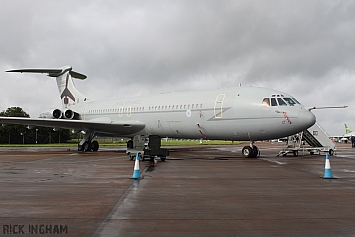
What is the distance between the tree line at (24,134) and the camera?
6688 centimetres

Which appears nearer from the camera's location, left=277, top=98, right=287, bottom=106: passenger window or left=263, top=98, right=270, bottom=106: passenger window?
left=277, top=98, right=287, bottom=106: passenger window

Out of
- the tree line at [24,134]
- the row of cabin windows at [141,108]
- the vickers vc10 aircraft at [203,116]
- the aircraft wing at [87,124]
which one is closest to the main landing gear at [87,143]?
the vickers vc10 aircraft at [203,116]

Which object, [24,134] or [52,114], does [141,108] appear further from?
[24,134]

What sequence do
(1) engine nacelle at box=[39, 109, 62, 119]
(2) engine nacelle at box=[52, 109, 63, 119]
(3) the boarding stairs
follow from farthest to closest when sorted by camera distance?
(2) engine nacelle at box=[52, 109, 63, 119]
(1) engine nacelle at box=[39, 109, 62, 119]
(3) the boarding stairs

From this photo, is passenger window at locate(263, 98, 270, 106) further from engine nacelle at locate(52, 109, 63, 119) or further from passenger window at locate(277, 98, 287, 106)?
engine nacelle at locate(52, 109, 63, 119)

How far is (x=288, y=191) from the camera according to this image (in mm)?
8766

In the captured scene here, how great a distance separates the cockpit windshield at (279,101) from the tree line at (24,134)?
54.1 m

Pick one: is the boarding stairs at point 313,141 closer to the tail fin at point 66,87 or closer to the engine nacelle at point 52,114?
the engine nacelle at point 52,114

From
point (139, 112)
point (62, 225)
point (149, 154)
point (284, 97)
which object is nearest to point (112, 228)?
point (62, 225)

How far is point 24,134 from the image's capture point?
6900cm

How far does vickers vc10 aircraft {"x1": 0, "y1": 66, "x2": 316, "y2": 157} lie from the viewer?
19.9m

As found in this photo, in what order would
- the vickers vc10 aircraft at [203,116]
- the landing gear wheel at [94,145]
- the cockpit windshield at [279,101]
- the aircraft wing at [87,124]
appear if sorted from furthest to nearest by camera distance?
the landing gear wheel at [94,145] < the aircraft wing at [87,124] < the cockpit windshield at [279,101] < the vickers vc10 aircraft at [203,116]

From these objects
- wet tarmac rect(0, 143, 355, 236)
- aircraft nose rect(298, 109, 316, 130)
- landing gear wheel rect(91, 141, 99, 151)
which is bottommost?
wet tarmac rect(0, 143, 355, 236)

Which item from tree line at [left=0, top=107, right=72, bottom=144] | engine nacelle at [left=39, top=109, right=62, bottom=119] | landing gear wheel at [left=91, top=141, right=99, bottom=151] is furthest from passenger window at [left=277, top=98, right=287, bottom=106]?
tree line at [left=0, top=107, right=72, bottom=144]
